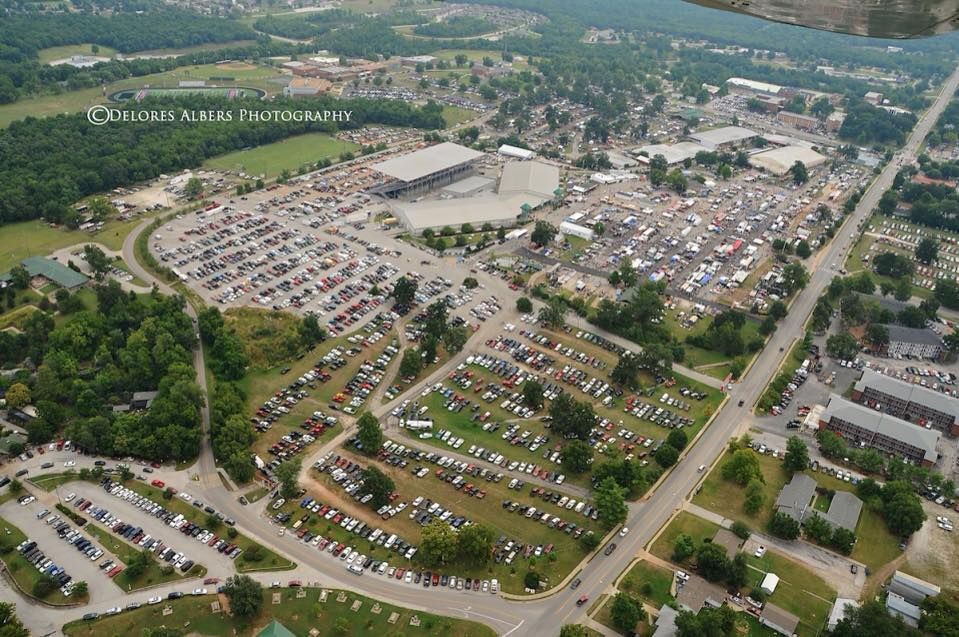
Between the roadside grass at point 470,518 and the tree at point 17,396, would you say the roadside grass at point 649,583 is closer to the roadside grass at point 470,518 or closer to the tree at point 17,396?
the roadside grass at point 470,518

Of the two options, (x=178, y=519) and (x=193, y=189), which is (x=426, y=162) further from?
(x=178, y=519)

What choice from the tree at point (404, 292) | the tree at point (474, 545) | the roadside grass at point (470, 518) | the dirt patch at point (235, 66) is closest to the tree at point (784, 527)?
the roadside grass at point (470, 518)

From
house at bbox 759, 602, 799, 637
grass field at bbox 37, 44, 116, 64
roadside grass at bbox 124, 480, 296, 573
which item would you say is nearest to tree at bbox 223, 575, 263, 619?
roadside grass at bbox 124, 480, 296, 573

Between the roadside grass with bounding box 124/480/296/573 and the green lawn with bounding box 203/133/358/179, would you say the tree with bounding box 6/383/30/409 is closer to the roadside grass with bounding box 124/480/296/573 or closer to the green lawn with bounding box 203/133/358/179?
the roadside grass with bounding box 124/480/296/573

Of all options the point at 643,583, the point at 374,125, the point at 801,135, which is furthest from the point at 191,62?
the point at 643,583

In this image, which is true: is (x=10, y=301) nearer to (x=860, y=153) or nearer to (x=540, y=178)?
(x=540, y=178)

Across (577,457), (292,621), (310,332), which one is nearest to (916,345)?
(577,457)
